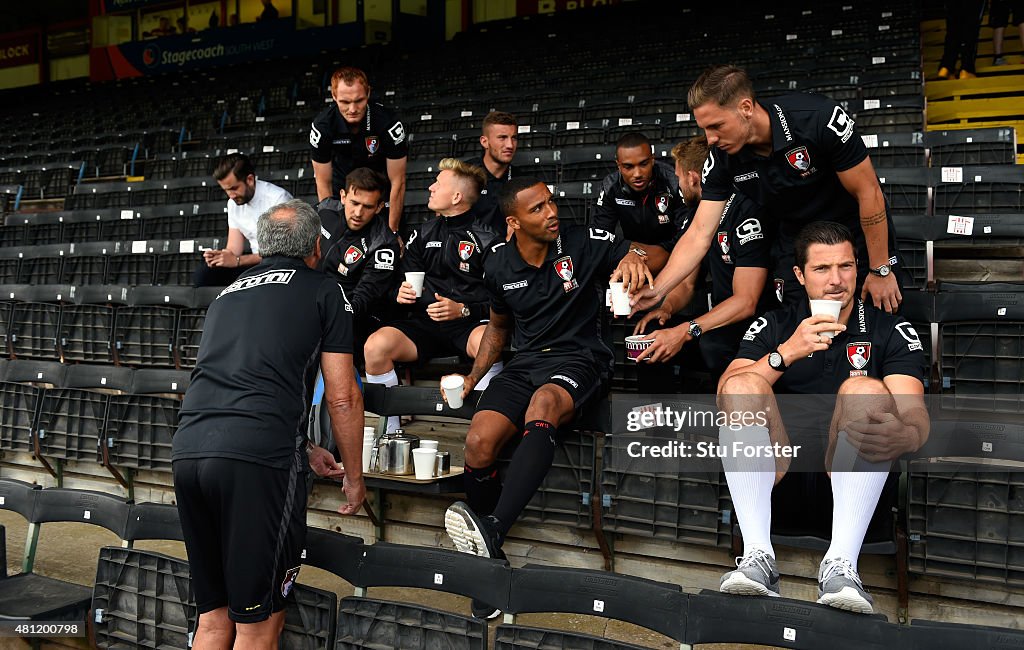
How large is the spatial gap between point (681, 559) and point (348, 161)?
275 cm

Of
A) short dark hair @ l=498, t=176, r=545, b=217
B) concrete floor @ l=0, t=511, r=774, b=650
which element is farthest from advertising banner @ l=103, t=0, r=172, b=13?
short dark hair @ l=498, t=176, r=545, b=217

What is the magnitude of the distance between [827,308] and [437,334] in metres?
1.88

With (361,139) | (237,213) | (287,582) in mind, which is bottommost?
(287,582)

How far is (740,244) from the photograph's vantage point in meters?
2.87

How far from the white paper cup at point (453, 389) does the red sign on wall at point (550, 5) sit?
1178 cm

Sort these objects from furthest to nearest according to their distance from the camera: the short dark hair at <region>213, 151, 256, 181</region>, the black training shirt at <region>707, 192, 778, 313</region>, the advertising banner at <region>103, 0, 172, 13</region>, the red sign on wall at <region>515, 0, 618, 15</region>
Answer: the advertising banner at <region>103, 0, 172, 13</region> < the red sign on wall at <region>515, 0, 618, 15</region> < the short dark hair at <region>213, 151, 256, 181</region> < the black training shirt at <region>707, 192, 778, 313</region>

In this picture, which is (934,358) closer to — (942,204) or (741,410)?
(741,410)

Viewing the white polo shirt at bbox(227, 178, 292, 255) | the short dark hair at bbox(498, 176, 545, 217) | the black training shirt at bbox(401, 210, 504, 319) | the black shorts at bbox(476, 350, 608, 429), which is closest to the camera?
the black shorts at bbox(476, 350, 608, 429)

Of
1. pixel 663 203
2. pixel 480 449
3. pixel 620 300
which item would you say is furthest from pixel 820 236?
pixel 663 203

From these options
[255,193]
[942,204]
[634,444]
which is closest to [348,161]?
[255,193]

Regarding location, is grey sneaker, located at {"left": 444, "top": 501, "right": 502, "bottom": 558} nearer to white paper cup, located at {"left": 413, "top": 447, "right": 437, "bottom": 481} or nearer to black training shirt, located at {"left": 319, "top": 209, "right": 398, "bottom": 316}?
white paper cup, located at {"left": 413, "top": 447, "right": 437, "bottom": 481}

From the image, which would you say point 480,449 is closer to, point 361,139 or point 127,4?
point 361,139

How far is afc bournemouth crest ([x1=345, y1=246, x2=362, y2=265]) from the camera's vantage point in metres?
3.86

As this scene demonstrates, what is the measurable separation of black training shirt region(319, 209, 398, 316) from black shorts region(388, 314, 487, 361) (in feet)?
0.73
